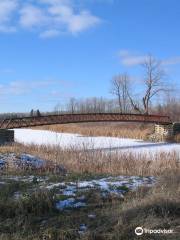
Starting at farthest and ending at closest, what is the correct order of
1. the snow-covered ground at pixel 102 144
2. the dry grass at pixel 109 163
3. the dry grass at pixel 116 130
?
1. the dry grass at pixel 116 130
2. the snow-covered ground at pixel 102 144
3. the dry grass at pixel 109 163

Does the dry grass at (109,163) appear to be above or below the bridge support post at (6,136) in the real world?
below

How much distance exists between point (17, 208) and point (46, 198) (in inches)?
23.3

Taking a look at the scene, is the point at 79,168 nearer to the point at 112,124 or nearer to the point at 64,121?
the point at 64,121

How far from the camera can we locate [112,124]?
61.0m

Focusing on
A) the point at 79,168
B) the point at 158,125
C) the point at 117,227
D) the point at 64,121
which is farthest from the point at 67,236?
the point at 158,125

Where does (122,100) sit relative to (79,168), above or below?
above

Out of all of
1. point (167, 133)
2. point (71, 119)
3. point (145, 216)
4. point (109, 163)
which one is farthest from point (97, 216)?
point (167, 133)

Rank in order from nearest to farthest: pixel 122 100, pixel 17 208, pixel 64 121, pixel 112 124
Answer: pixel 17 208 < pixel 64 121 < pixel 112 124 < pixel 122 100

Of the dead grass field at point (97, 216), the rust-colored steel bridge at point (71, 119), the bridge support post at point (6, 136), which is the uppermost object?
the rust-colored steel bridge at point (71, 119)

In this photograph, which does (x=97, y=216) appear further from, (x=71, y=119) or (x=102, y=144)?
(x=71, y=119)

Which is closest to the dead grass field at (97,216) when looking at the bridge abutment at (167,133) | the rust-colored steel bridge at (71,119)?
the rust-colored steel bridge at (71,119)

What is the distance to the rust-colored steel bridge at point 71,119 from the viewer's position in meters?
36.7

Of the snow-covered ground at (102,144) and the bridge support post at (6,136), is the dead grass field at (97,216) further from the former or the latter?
the bridge support post at (6,136)

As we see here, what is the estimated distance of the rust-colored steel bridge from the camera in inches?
1443
